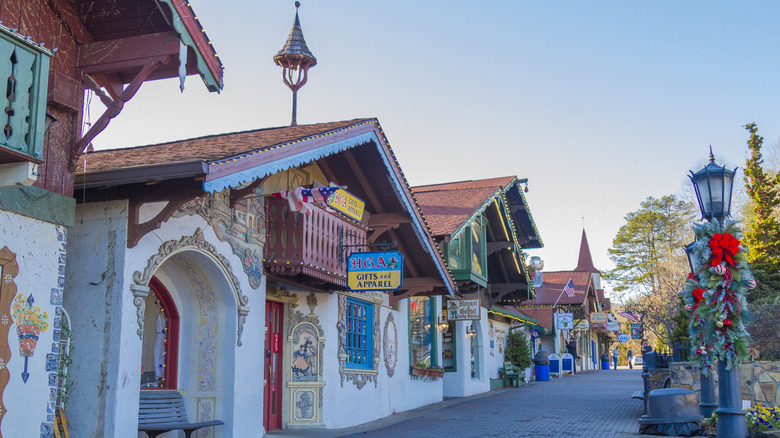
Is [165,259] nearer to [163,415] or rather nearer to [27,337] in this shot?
[163,415]

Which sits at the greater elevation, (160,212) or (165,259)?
(160,212)

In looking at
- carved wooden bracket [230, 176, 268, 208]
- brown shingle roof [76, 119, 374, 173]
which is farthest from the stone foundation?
carved wooden bracket [230, 176, 268, 208]

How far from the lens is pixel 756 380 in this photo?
13.2m

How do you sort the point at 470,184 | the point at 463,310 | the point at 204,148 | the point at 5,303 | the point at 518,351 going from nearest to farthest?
the point at 5,303
the point at 204,148
the point at 463,310
the point at 470,184
the point at 518,351

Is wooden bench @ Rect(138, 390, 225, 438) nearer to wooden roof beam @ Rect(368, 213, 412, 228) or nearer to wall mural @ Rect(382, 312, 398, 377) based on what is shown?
wooden roof beam @ Rect(368, 213, 412, 228)

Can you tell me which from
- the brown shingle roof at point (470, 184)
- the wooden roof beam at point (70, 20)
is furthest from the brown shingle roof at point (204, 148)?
the brown shingle roof at point (470, 184)

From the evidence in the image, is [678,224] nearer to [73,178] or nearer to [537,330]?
[537,330]

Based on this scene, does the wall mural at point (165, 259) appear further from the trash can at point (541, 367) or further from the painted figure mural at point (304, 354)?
the trash can at point (541, 367)

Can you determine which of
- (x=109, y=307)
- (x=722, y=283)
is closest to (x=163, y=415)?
(x=109, y=307)

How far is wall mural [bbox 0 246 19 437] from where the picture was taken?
695 cm

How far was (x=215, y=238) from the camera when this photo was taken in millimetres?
10172

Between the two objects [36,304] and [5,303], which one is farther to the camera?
[36,304]

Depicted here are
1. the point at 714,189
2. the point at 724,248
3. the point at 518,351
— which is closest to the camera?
the point at 714,189

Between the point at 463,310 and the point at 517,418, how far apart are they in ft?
19.9
